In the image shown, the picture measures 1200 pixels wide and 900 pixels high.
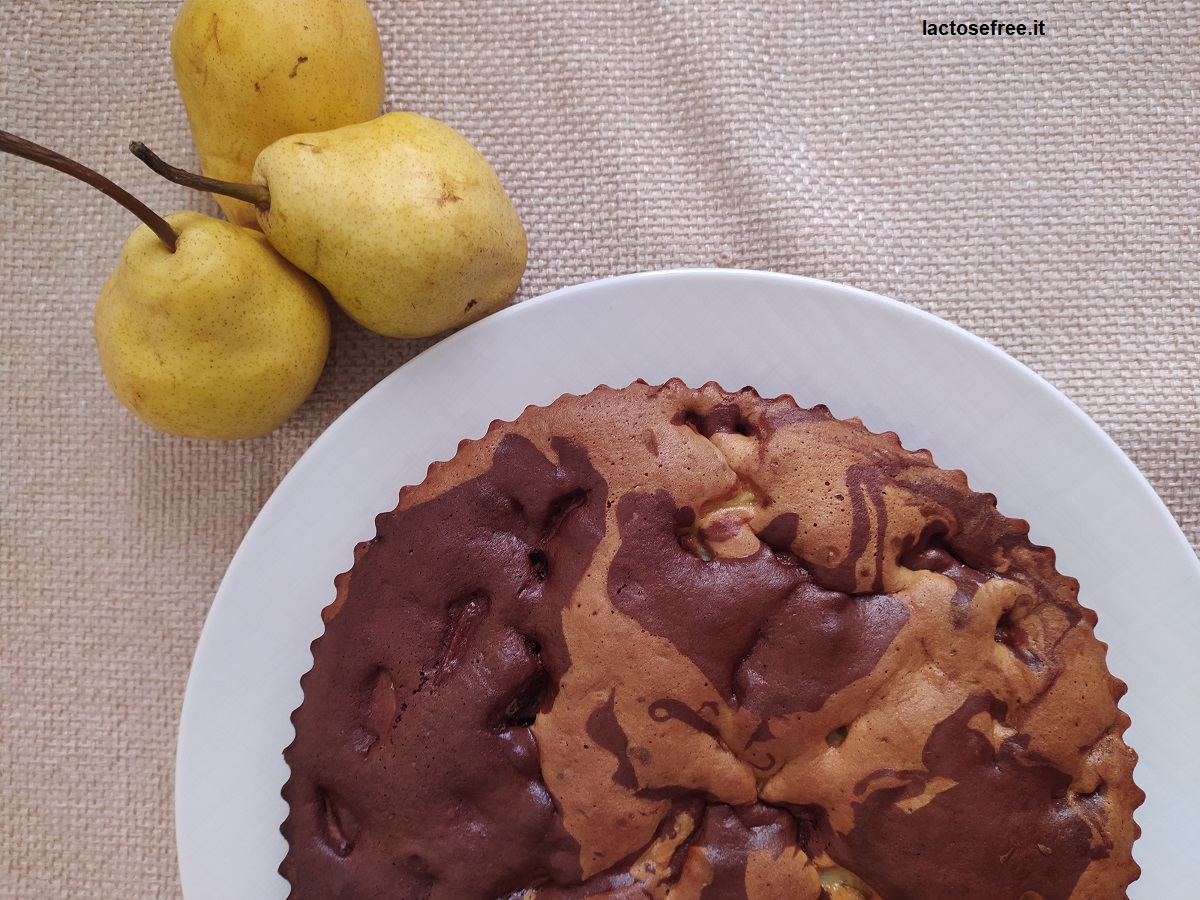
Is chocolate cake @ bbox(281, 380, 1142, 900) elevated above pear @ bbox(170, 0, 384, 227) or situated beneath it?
situated beneath

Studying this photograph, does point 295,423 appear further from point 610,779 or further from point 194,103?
point 610,779

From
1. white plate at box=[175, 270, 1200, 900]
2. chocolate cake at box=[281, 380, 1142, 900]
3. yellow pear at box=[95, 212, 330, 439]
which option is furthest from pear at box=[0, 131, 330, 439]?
chocolate cake at box=[281, 380, 1142, 900]

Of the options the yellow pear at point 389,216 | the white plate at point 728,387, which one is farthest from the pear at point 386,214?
the white plate at point 728,387

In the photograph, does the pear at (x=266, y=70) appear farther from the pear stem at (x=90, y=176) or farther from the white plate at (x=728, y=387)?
the white plate at (x=728, y=387)

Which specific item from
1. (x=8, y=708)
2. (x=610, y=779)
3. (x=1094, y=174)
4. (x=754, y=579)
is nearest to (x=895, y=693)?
(x=754, y=579)

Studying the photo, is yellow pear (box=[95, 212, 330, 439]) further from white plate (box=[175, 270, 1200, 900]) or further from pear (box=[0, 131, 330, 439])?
white plate (box=[175, 270, 1200, 900])
